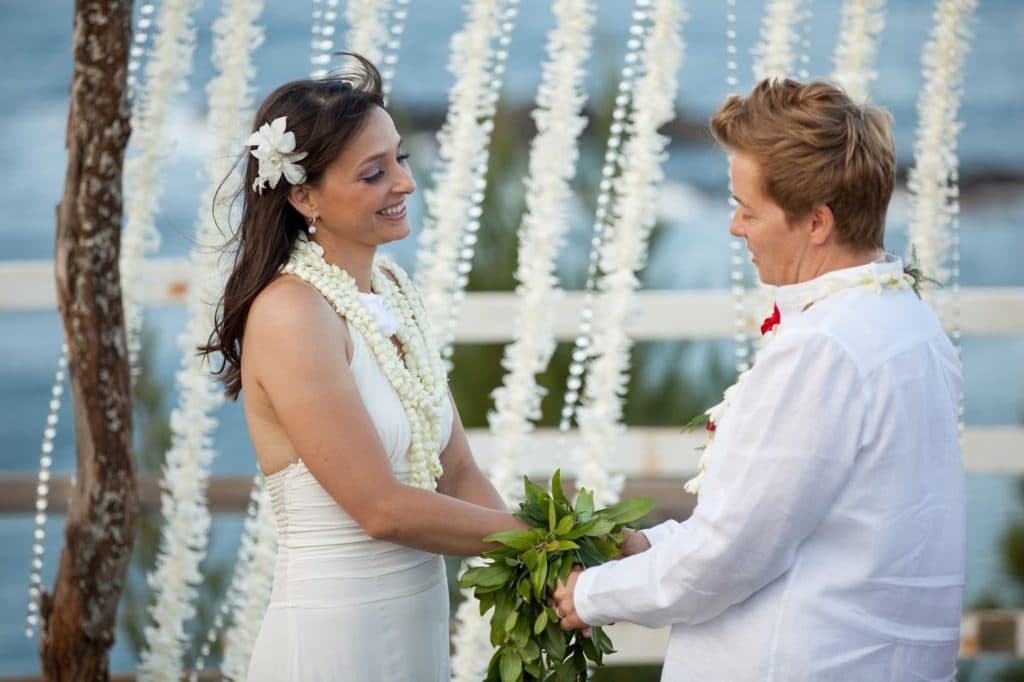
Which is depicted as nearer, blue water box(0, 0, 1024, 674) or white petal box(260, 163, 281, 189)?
white petal box(260, 163, 281, 189)

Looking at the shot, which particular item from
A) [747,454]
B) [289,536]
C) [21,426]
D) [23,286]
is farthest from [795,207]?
[21,426]

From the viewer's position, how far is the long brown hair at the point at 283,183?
5.94ft

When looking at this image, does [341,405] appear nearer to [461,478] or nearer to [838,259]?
[461,478]

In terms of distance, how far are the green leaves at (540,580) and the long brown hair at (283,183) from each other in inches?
20.4

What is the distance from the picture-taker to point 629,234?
11.0 ft

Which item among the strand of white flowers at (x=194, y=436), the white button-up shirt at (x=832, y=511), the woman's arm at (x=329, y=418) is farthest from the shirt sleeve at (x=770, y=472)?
the strand of white flowers at (x=194, y=436)

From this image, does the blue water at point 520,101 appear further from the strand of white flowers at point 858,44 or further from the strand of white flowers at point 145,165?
the strand of white flowers at point 858,44

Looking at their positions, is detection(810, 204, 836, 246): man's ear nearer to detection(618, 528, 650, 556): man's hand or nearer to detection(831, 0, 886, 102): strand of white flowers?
detection(618, 528, 650, 556): man's hand

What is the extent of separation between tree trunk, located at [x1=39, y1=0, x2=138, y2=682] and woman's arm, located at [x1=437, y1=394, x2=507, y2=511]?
1.05 meters

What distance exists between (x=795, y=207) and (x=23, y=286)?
8.50 feet

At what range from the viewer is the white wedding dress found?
1805 mm

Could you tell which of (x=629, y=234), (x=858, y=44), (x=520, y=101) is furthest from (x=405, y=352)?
(x=520, y=101)

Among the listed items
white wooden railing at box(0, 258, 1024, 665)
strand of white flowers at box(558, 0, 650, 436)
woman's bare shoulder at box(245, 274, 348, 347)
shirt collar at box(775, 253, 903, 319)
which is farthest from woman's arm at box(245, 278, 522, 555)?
white wooden railing at box(0, 258, 1024, 665)

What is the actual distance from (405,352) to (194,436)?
151cm
